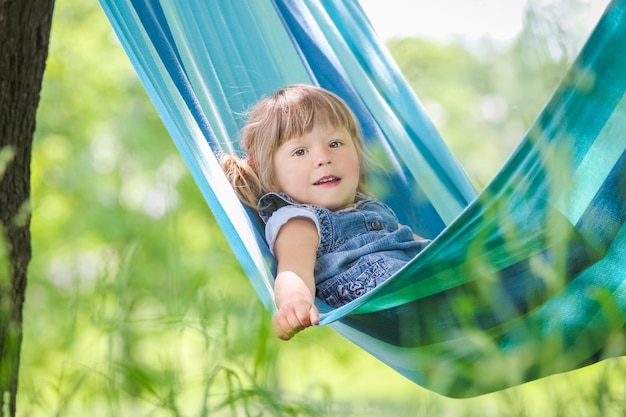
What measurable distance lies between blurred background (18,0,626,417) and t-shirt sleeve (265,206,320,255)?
0.11 metres

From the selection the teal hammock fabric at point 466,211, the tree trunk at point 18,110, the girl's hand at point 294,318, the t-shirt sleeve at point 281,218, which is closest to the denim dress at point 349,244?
the t-shirt sleeve at point 281,218

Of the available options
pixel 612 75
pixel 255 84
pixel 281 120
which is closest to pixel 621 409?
pixel 612 75

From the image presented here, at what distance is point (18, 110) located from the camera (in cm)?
207

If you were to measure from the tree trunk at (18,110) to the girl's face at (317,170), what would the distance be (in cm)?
58

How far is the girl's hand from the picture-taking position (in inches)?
65.6

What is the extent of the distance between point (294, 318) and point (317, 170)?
0.53 meters

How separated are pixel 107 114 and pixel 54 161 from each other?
2.21ft

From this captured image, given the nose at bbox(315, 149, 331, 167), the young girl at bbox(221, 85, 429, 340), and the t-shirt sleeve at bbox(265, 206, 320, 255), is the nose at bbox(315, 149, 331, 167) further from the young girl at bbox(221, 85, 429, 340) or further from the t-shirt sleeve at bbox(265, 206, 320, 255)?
the t-shirt sleeve at bbox(265, 206, 320, 255)

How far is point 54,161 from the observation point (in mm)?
8602

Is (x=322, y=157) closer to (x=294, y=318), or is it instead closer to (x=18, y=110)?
(x=294, y=318)

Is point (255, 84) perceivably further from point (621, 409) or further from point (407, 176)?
point (621, 409)

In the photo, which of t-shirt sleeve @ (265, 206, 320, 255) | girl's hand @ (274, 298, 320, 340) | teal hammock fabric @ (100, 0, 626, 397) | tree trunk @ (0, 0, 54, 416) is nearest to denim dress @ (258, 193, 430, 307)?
t-shirt sleeve @ (265, 206, 320, 255)

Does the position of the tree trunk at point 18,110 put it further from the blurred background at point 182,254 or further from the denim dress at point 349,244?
the denim dress at point 349,244

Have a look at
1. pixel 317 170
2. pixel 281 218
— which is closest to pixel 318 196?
pixel 317 170
